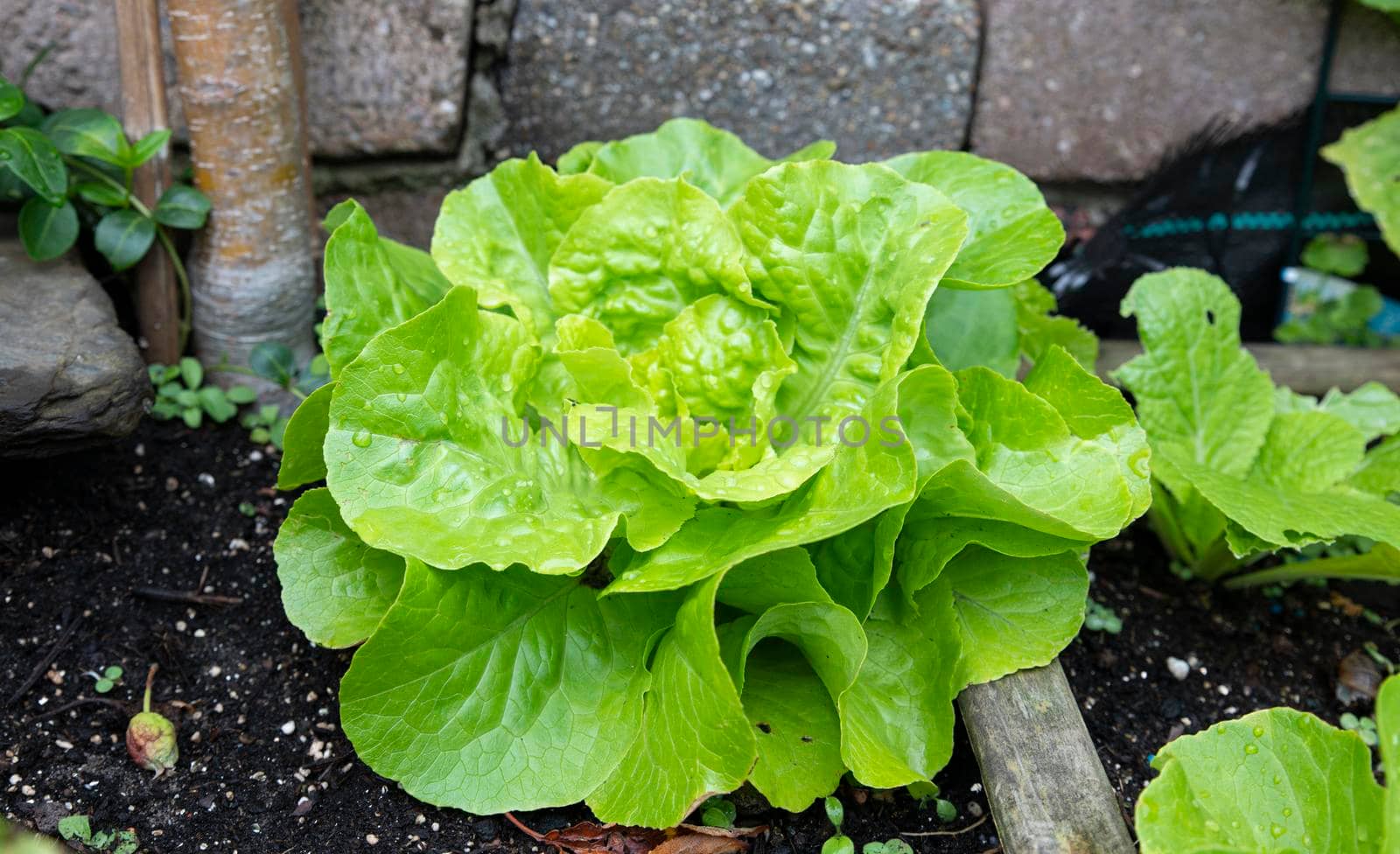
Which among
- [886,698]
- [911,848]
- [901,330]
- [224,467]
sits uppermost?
[901,330]

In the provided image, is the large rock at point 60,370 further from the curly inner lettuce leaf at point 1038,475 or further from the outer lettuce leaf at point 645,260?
the curly inner lettuce leaf at point 1038,475

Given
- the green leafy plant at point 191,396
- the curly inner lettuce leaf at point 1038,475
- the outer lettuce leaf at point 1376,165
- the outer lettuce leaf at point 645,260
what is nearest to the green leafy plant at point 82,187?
the green leafy plant at point 191,396

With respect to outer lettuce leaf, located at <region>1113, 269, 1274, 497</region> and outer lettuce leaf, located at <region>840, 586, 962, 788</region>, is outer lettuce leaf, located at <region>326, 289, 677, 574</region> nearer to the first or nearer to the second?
outer lettuce leaf, located at <region>840, 586, 962, 788</region>

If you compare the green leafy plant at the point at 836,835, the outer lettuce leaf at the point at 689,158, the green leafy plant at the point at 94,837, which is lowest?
the green leafy plant at the point at 94,837

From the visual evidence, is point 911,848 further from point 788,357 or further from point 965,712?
point 788,357

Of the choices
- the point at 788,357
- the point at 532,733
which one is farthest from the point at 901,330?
the point at 532,733

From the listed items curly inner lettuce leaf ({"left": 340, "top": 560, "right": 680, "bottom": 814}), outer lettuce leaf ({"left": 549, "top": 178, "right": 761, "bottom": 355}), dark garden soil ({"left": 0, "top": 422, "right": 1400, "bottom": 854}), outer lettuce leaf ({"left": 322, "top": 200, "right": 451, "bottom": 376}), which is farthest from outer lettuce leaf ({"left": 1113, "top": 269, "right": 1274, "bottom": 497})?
outer lettuce leaf ({"left": 322, "top": 200, "right": 451, "bottom": 376})
